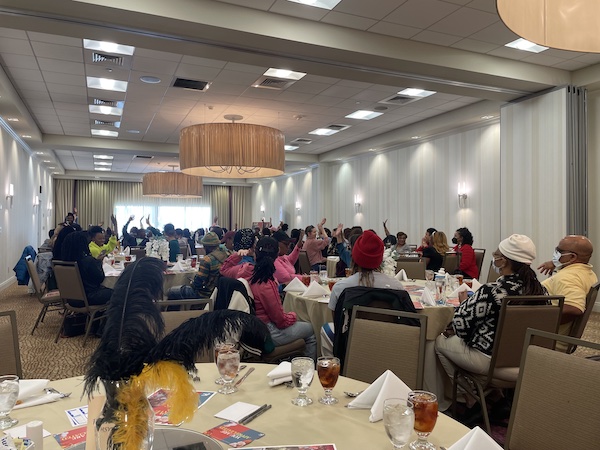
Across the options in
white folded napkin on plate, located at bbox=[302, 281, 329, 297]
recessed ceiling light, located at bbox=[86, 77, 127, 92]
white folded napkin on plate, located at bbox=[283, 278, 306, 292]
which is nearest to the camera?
white folded napkin on plate, located at bbox=[302, 281, 329, 297]

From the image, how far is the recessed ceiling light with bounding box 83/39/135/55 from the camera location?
6.24 m

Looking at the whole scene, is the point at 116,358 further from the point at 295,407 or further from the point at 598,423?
the point at 598,423

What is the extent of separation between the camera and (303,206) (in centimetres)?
1828

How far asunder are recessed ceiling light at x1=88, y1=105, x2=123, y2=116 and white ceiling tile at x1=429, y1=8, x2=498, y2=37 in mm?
6670

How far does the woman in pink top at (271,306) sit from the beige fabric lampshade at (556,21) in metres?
2.39

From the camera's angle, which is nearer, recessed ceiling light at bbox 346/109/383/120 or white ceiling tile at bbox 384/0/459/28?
white ceiling tile at bbox 384/0/459/28

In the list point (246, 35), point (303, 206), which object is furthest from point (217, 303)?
Answer: point (303, 206)

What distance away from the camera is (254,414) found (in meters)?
1.66

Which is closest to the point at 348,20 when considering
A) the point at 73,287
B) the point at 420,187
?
the point at 73,287

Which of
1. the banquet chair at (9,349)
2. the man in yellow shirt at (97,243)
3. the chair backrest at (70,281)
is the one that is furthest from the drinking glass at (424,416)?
the man in yellow shirt at (97,243)

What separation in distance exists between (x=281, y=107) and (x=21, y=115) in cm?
515

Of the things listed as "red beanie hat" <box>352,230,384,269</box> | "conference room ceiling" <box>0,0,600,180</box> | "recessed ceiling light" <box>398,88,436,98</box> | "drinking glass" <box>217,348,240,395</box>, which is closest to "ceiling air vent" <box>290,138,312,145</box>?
"conference room ceiling" <box>0,0,600,180</box>

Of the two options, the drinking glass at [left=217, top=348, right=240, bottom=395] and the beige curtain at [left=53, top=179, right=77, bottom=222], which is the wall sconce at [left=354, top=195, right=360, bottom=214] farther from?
the beige curtain at [left=53, top=179, right=77, bottom=222]

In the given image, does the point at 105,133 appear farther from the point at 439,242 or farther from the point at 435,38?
the point at 435,38
